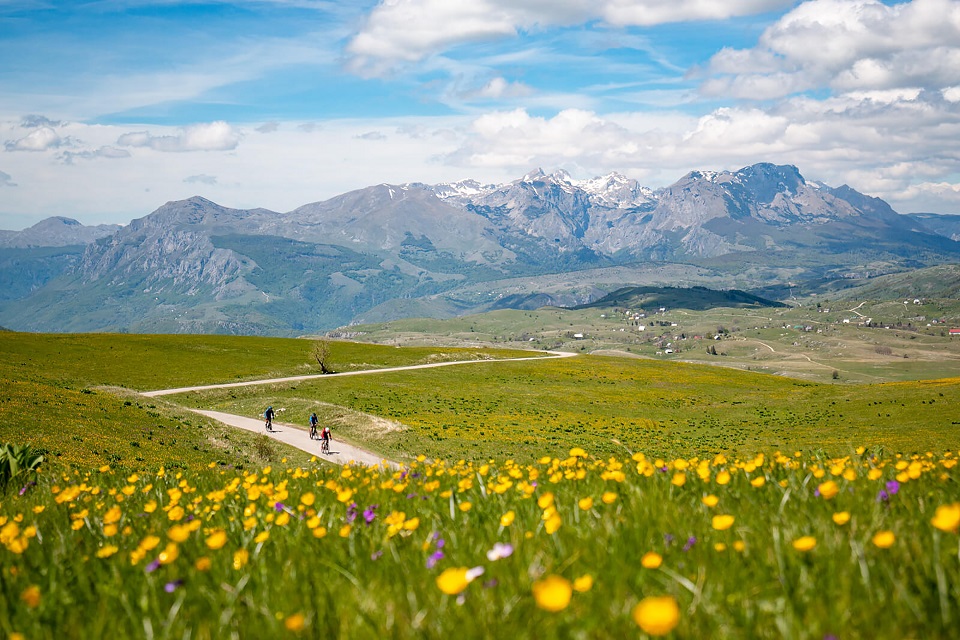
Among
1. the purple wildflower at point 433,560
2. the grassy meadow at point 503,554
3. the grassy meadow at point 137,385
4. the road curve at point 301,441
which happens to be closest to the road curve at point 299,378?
the grassy meadow at point 137,385

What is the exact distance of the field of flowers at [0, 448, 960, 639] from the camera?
261cm

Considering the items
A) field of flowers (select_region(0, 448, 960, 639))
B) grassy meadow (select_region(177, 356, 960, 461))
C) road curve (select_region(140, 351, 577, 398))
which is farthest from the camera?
road curve (select_region(140, 351, 577, 398))

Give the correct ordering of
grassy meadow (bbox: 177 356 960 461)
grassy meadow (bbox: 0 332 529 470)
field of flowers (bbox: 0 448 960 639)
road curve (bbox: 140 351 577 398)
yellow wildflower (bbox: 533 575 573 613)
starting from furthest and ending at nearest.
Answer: road curve (bbox: 140 351 577 398) < grassy meadow (bbox: 177 356 960 461) < grassy meadow (bbox: 0 332 529 470) < field of flowers (bbox: 0 448 960 639) < yellow wildflower (bbox: 533 575 573 613)

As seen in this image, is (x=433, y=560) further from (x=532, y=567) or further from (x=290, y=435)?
(x=290, y=435)

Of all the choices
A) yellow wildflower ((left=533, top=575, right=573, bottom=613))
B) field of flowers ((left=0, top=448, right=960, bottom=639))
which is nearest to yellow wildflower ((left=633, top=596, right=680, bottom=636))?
field of flowers ((left=0, top=448, right=960, bottom=639))

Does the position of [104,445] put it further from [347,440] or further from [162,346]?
[162,346]

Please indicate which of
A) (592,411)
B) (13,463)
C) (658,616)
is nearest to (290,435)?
(592,411)

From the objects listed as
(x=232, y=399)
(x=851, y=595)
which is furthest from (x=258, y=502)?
(x=232, y=399)

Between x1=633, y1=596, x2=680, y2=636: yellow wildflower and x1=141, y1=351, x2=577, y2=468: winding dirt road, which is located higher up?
x1=633, y1=596, x2=680, y2=636: yellow wildflower

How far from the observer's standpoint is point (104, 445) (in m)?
31.9

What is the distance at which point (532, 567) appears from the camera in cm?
325

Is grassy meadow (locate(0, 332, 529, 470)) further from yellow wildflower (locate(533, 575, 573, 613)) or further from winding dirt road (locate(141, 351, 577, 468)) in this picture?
yellow wildflower (locate(533, 575, 573, 613))

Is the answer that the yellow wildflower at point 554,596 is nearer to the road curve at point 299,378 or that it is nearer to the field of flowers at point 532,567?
the field of flowers at point 532,567

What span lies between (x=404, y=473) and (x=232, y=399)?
6300cm
